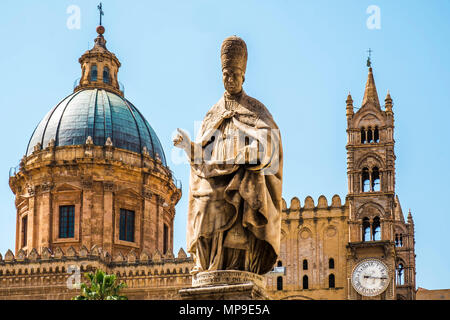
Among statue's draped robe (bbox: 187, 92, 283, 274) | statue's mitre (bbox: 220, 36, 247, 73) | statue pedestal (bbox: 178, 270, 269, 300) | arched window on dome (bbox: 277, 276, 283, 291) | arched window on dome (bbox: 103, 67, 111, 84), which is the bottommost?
statue pedestal (bbox: 178, 270, 269, 300)

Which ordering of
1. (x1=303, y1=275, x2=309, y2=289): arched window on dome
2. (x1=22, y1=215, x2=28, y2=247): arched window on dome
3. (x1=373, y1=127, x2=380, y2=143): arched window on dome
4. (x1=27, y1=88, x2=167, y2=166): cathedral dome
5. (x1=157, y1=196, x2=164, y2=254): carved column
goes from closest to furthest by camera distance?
(x1=303, y1=275, x2=309, y2=289): arched window on dome, (x1=22, y1=215, x2=28, y2=247): arched window on dome, (x1=27, y1=88, x2=167, y2=166): cathedral dome, (x1=157, y1=196, x2=164, y2=254): carved column, (x1=373, y1=127, x2=380, y2=143): arched window on dome

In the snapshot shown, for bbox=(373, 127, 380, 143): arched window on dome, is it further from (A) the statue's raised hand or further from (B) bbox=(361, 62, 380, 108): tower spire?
(A) the statue's raised hand

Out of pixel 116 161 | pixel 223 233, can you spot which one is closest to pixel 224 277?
pixel 223 233

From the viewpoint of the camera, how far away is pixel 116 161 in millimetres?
74438

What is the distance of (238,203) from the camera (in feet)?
37.9

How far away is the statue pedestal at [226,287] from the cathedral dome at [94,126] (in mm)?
63854

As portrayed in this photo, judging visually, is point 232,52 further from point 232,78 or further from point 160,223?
point 160,223

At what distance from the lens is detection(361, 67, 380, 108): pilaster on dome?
80.0 m

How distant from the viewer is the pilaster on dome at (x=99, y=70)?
79.6 meters

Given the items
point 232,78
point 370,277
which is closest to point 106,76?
point 370,277

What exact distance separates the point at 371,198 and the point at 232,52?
6496 cm

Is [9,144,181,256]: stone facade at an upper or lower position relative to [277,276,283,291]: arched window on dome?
upper

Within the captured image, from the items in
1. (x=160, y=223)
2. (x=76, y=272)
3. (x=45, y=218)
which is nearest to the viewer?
(x=76, y=272)

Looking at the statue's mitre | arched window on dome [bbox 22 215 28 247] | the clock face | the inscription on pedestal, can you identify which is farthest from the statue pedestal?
arched window on dome [bbox 22 215 28 247]
